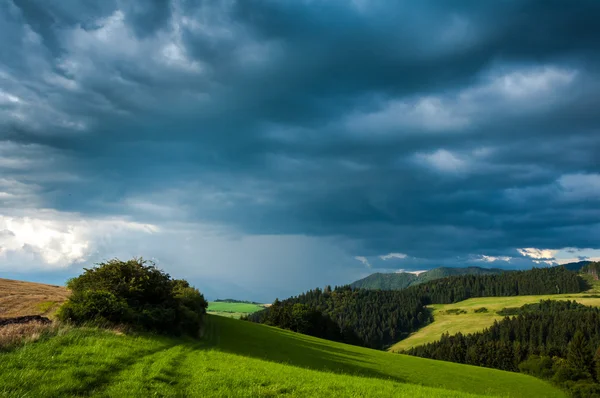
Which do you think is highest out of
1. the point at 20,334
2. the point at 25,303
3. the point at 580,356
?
the point at 20,334

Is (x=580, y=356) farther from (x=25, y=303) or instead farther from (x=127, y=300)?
(x=25, y=303)

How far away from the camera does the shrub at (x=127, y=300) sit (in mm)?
31781

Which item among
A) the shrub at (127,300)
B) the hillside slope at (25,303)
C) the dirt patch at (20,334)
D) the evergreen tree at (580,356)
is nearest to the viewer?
the dirt patch at (20,334)

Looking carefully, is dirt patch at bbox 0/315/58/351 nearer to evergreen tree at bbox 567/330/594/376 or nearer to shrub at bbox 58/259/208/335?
shrub at bbox 58/259/208/335

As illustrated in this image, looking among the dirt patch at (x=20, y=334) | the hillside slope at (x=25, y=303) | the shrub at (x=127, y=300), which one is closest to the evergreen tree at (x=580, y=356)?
the shrub at (x=127, y=300)

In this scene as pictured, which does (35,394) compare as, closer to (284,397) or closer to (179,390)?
(179,390)

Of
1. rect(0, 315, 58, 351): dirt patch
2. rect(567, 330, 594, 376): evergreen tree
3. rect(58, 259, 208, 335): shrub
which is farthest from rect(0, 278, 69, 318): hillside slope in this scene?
rect(567, 330, 594, 376): evergreen tree

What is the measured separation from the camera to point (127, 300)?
128 ft

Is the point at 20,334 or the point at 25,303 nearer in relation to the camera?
the point at 20,334

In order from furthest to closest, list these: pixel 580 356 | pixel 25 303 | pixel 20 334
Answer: pixel 580 356
pixel 25 303
pixel 20 334

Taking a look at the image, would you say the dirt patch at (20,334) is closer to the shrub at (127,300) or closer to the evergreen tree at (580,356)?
the shrub at (127,300)

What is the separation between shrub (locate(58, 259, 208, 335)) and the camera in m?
31.8

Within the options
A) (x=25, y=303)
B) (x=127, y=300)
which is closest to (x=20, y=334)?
(x=127, y=300)

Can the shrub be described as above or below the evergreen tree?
above
